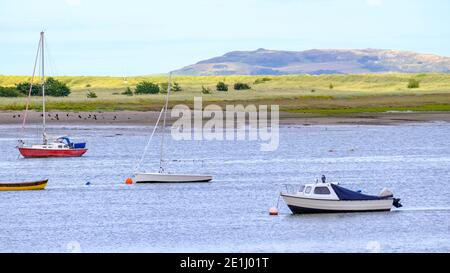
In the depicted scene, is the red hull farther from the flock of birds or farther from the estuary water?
the flock of birds

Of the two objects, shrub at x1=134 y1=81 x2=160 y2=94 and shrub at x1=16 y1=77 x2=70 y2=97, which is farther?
shrub at x1=134 y1=81 x2=160 y2=94

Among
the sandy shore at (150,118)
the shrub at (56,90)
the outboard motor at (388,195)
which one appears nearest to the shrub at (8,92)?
the shrub at (56,90)

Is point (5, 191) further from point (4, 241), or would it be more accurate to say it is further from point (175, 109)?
point (175, 109)

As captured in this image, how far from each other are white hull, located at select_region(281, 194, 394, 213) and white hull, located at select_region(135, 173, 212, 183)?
1205 centimetres

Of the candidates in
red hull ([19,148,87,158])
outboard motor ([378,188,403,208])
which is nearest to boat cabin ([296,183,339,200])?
outboard motor ([378,188,403,208])

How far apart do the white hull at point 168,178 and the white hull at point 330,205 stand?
39.5 feet

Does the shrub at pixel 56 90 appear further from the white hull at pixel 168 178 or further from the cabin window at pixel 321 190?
the cabin window at pixel 321 190

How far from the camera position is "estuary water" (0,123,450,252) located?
27.8 metres

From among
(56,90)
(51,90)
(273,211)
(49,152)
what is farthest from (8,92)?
(273,211)

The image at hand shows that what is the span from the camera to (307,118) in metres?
86.8

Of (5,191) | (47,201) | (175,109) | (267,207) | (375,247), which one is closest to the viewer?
(375,247)

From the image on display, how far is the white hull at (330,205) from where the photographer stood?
3156 cm
